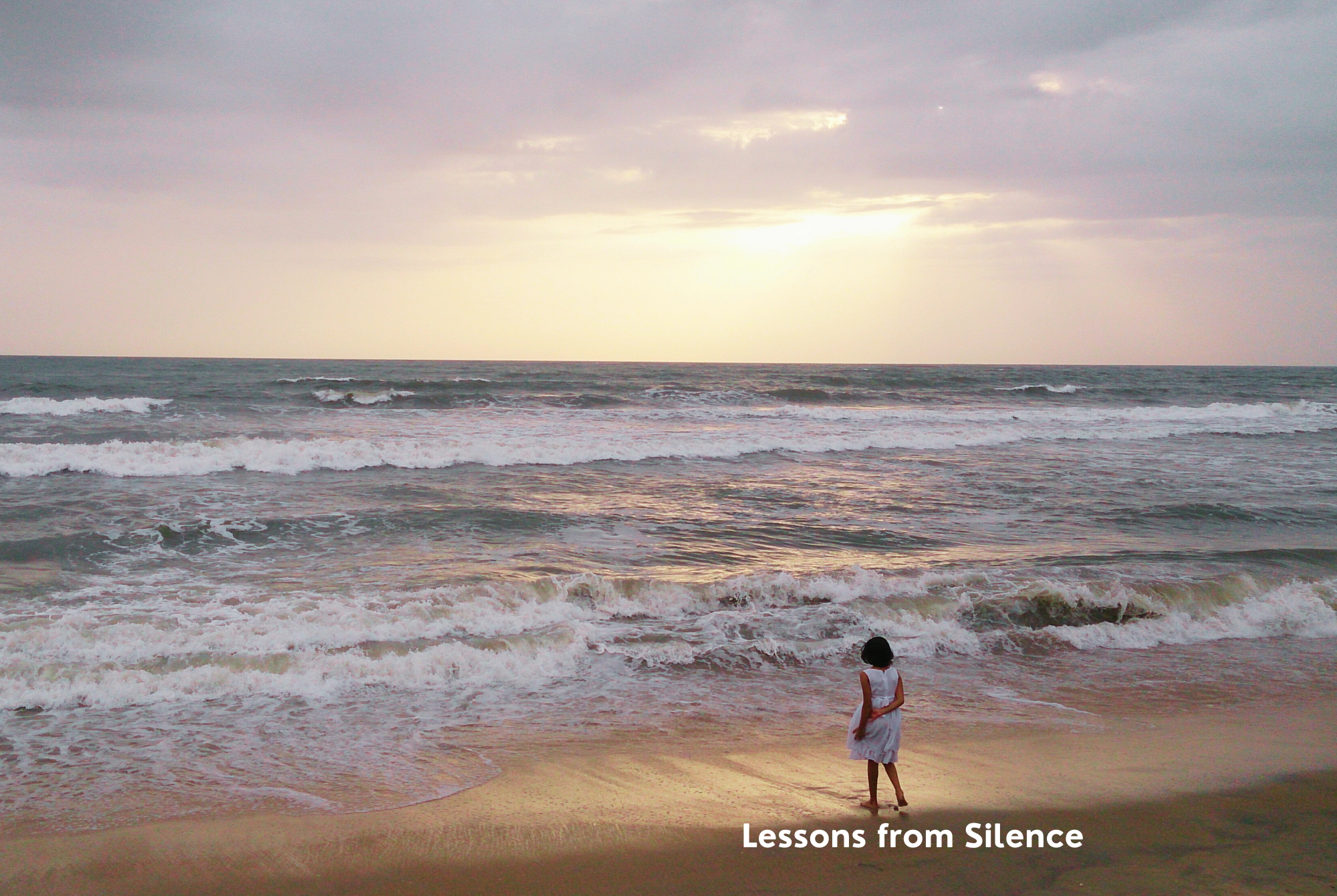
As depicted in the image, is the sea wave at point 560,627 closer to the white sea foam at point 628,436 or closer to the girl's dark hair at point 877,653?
the girl's dark hair at point 877,653

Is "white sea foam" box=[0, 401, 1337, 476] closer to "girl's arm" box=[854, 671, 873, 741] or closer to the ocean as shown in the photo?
the ocean

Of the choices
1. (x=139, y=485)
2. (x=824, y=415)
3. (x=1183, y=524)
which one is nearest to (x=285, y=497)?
(x=139, y=485)

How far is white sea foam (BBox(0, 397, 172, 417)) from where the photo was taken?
2503cm

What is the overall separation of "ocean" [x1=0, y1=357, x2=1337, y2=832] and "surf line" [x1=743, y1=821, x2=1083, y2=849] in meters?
1.31

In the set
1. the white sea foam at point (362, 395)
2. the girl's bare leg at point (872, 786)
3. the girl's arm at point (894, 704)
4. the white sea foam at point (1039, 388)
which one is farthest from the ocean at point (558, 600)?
the white sea foam at point (1039, 388)

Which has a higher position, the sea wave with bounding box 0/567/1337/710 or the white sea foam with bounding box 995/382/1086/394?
the white sea foam with bounding box 995/382/1086/394

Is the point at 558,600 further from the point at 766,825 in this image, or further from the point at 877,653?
the point at 877,653

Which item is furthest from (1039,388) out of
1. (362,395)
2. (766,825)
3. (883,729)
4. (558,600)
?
(766,825)

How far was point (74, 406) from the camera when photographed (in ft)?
84.9

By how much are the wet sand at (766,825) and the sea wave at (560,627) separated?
196 cm

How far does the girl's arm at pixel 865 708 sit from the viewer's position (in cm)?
414

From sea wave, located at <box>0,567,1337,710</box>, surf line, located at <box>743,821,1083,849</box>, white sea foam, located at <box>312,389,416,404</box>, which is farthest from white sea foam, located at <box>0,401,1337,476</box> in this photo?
surf line, located at <box>743,821,1083,849</box>

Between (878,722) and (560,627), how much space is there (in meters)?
3.81

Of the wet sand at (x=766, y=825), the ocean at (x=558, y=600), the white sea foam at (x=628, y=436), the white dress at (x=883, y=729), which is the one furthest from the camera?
the white sea foam at (x=628, y=436)
